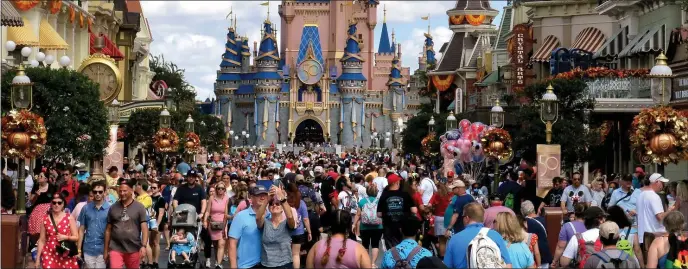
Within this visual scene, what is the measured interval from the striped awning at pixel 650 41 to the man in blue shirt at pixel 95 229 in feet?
82.6

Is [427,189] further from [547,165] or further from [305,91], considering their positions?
[305,91]

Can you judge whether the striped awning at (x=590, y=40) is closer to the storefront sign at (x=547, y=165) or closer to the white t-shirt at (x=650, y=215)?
the storefront sign at (x=547, y=165)

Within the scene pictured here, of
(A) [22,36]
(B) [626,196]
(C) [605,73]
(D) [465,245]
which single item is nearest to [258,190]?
(D) [465,245]

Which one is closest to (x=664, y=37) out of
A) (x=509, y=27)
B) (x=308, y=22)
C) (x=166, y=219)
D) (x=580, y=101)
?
(x=580, y=101)

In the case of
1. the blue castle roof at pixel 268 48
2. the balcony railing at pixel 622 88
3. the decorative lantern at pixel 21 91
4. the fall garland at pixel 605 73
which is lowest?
the decorative lantern at pixel 21 91

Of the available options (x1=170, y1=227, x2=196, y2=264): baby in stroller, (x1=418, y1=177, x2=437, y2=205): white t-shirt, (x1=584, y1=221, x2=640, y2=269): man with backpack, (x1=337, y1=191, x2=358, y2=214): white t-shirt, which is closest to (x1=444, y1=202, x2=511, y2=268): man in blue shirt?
(x1=584, y1=221, x2=640, y2=269): man with backpack

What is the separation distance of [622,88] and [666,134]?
58.1 ft

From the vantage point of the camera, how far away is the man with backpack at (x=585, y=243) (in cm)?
1455

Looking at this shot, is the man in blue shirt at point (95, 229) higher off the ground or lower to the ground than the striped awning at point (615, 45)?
lower

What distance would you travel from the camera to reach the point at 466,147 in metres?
39.8

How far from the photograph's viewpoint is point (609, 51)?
157ft

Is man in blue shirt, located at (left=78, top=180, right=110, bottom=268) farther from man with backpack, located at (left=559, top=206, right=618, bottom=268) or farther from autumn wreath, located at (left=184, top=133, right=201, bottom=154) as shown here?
autumn wreath, located at (left=184, top=133, right=201, bottom=154)

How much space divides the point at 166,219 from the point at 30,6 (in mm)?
19999

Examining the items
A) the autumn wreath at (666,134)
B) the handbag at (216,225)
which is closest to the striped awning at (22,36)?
the handbag at (216,225)
